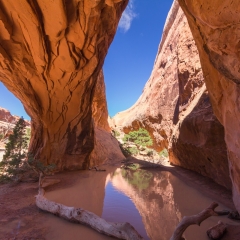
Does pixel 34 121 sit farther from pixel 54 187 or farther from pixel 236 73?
pixel 236 73

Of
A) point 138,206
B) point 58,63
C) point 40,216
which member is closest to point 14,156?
point 40,216

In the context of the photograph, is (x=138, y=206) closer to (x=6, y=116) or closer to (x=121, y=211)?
(x=121, y=211)

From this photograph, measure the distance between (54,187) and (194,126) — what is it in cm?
849

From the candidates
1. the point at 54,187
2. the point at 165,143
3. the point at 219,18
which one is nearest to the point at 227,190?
the point at 219,18

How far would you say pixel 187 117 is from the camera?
11164 mm

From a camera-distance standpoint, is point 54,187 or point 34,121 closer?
point 54,187

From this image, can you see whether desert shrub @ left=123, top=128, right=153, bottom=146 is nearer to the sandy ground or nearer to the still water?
the still water

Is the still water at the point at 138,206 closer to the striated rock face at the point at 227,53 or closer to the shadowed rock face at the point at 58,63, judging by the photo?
the striated rock face at the point at 227,53

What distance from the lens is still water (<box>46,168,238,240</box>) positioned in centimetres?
395

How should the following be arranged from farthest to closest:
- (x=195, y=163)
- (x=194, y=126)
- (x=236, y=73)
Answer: (x=195, y=163) < (x=194, y=126) < (x=236, y=73)

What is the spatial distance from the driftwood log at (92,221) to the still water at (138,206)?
0.44 feet

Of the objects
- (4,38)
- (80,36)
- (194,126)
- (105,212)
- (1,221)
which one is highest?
(80,36)

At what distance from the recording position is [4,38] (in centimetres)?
727

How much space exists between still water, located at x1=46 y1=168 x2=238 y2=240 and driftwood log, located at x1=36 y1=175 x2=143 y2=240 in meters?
0.13
